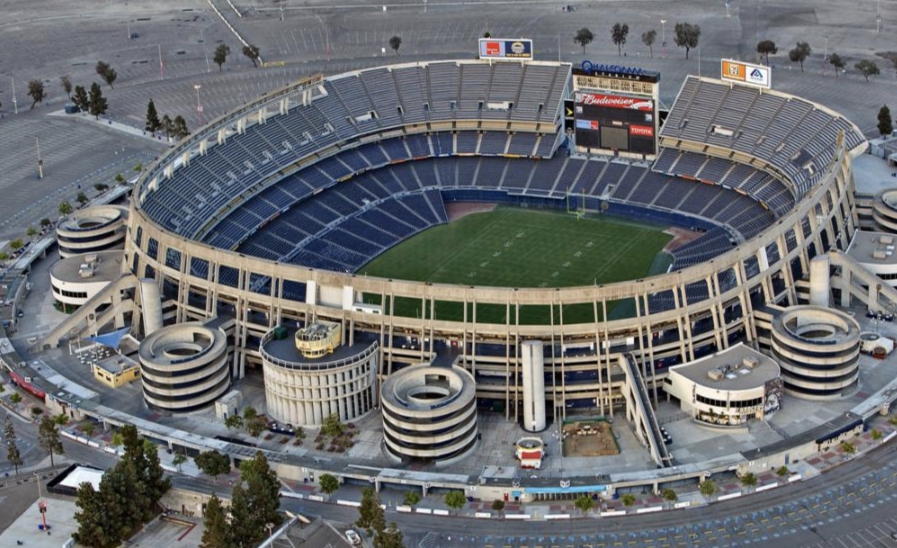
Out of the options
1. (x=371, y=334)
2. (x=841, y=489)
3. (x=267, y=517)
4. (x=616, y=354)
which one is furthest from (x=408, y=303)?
(x=841, y=489)

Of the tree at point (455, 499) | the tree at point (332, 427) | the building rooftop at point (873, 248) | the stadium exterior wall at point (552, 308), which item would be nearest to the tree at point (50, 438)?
the stadium exterior wall at point (552, 308)

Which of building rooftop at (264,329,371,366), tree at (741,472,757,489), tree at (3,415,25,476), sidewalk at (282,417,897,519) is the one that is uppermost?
building rooftop at (264,329,371,366)

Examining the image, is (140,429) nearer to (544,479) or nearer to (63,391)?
(63,391)

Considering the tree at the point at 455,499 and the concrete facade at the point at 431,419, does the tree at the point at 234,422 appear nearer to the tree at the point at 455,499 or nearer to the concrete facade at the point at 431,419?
the concrete facade at the point at 431,419

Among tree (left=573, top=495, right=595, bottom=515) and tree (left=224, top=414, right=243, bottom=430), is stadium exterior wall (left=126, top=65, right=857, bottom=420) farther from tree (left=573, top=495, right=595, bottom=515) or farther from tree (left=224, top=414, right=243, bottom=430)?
tree (left=573, top=495, right=595, bottom=515)

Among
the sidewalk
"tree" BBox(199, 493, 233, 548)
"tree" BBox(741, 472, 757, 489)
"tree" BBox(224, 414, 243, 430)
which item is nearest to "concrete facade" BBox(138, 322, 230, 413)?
"tree" BBox(224, 414, 243, 430)
